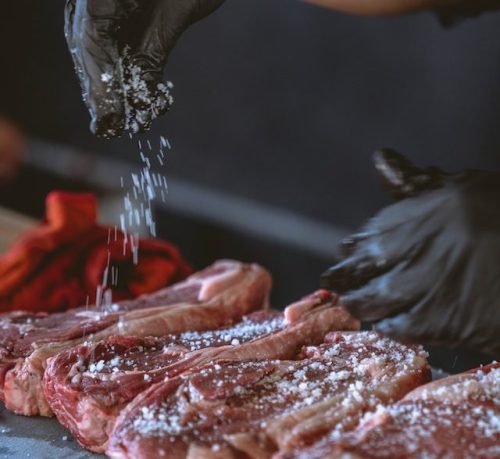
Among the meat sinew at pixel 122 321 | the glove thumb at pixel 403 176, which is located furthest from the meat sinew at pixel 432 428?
the meat sinew at pixel 122 321

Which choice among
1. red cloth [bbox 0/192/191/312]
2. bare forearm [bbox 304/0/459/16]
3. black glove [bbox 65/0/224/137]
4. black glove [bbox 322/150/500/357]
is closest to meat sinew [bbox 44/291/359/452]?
black glove [bbox 322/150/500/357]

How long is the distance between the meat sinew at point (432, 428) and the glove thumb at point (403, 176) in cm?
49

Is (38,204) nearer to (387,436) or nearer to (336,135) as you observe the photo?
(336,135)

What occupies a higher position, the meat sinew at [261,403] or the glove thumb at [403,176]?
the glove thumb at [403,176]

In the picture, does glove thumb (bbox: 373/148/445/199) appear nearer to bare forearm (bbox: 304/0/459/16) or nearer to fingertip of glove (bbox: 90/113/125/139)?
fingertip of glove (bbox: 90/113/125/139)

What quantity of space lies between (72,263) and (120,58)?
3.99ft

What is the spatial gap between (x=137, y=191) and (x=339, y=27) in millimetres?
1998

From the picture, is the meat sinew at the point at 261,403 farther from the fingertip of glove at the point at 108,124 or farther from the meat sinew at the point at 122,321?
the fingertip of glove at the point at 108,124

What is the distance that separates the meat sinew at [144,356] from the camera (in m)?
1.98

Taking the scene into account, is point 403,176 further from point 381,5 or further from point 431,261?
point 381,5

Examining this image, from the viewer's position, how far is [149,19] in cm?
223

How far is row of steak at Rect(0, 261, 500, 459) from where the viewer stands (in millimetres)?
1695

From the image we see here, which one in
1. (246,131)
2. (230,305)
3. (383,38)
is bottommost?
(230,305)

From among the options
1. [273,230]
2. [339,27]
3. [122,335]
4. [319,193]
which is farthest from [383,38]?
[122,335]
